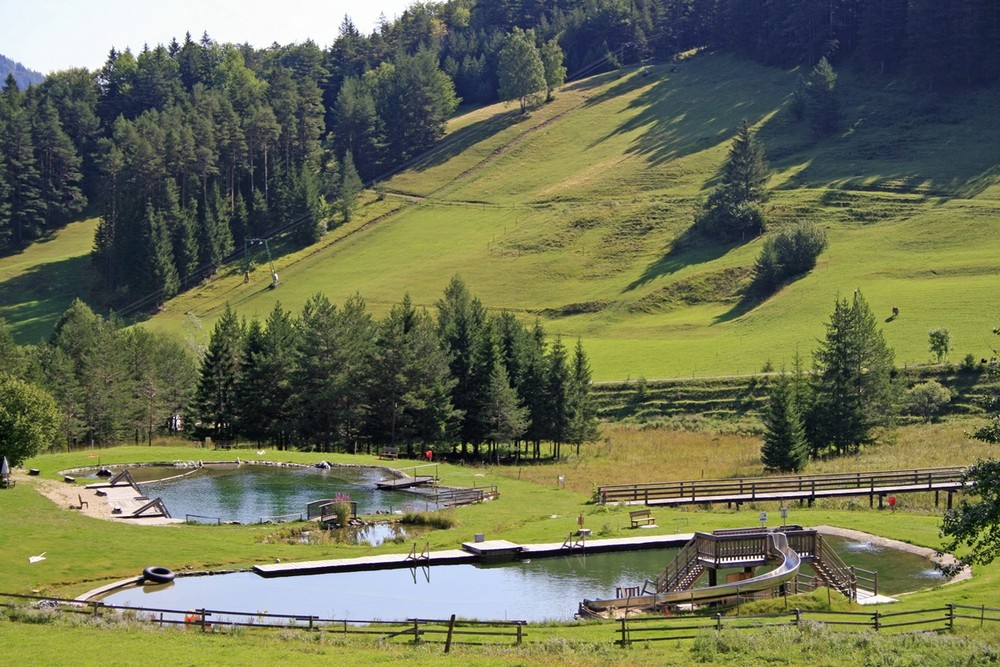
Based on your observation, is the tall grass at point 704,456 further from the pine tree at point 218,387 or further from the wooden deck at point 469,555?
the pine tree at point 218,387

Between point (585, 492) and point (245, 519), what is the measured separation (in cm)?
1970

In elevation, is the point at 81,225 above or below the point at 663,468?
above

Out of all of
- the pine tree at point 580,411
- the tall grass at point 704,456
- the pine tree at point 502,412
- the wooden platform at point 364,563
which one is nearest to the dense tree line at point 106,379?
the pine tree at point 502,412

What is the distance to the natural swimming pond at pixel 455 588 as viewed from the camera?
4069cm

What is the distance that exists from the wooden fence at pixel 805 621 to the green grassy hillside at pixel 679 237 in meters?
66.5

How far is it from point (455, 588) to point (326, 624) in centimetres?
949

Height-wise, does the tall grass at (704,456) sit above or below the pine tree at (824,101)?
below

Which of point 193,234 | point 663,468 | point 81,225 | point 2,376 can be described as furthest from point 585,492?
point 81,225

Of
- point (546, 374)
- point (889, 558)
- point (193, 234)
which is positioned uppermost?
point (193, 234)

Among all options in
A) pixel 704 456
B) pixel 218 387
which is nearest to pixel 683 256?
pixel 704 456

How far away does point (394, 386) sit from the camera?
8425 centimetres

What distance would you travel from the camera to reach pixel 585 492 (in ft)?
214

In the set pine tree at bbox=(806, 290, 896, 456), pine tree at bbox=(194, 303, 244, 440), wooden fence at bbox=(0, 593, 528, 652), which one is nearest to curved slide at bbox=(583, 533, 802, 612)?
wooden fence at bbox=(0, 593, 528, 652)

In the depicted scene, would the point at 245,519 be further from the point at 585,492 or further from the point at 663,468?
the point at 663,468
